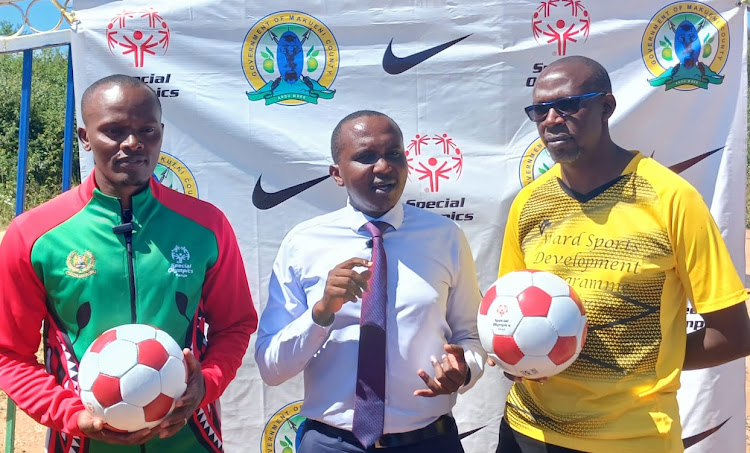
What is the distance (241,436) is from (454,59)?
237 centimetres

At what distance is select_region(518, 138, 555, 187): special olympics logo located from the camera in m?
3.49

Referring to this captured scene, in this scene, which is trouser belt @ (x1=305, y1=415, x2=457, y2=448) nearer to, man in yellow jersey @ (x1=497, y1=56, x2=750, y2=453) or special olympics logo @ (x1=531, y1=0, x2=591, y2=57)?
man in yellow jersey @ (x1=497, y1=56, x2=750, y2=453)

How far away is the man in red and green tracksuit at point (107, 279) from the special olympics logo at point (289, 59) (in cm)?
150

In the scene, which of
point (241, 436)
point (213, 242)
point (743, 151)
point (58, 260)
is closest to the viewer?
point (58, 260)

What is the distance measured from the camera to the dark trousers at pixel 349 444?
2.03 metres

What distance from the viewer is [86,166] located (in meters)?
3.41

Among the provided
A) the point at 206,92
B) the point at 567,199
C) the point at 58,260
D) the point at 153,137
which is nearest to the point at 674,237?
the point at 567,199

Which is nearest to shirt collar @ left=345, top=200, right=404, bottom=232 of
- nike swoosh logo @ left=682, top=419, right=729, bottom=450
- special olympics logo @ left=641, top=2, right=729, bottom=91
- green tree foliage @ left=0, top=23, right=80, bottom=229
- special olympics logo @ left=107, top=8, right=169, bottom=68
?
special olympics logo @ left=107, top=8, right=169, bottom=68

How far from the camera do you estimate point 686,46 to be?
11.3 feet

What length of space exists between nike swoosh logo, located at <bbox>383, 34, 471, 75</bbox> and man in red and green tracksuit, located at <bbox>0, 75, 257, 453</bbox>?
172 cm

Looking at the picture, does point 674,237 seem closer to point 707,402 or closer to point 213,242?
point 213,242

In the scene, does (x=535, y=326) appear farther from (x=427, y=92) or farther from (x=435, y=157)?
(x=427, y=92)

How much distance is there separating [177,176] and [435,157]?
139 centimetres

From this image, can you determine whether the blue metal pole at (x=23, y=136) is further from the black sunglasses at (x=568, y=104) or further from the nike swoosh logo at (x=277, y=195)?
the black sunglasses at (x=568, y=104)
